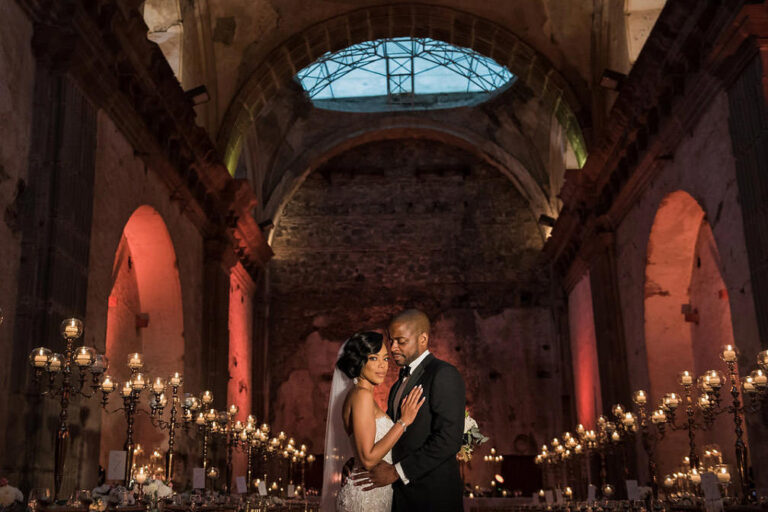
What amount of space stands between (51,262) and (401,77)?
1765cm

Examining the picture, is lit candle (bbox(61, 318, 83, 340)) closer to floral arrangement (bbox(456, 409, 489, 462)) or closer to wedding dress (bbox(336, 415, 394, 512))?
wedding dress (bbox(336, 415, 394, 512))

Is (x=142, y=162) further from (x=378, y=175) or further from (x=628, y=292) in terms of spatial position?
(x=378, y=175)

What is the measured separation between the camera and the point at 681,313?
15453 mm

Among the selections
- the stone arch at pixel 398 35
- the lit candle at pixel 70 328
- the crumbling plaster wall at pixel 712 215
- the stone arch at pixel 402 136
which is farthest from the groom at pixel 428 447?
the stone arch at pixel 402 136

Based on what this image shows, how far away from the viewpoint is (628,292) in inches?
656

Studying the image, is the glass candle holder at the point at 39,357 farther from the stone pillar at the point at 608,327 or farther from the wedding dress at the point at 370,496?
the stone pillar at the point at 608,327

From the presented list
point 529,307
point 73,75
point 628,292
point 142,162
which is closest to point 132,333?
point 142,162

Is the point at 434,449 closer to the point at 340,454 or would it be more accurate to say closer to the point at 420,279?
the point at 340,454

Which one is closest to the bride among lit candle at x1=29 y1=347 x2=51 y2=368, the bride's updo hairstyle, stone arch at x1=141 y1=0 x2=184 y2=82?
the bride's updo hairstyle

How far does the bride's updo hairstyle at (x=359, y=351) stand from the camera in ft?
14.8

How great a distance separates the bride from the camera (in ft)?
Answer: 14.2

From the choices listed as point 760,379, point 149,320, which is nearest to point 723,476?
point 760,379

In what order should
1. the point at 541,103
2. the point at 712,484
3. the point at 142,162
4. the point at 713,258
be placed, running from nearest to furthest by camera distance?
1. the point at 712,484
2. the point at 142,162
3. the point at 713,258
4. the point at 541,103

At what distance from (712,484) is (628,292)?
888 centimetres
